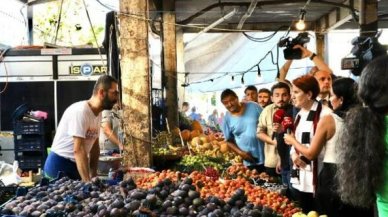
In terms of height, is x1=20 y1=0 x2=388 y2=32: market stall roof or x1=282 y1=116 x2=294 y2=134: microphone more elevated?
x1=20 y1=0 x2=388 y2=32: market stall roof

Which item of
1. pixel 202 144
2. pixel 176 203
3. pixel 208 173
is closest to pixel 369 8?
pixel 202 144

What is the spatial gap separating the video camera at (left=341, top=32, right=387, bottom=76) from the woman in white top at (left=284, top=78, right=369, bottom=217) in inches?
78.9

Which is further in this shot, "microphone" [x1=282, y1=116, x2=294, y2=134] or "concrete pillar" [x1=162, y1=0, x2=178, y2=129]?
"concrete pillar" [x1=162, y1=0, x2=178, y2=129]

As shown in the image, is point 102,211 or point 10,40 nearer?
point 102,211

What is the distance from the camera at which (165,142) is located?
365 inches

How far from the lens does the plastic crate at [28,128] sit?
390 inches

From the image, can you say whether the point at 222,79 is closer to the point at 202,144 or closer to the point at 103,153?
the point at 202,144

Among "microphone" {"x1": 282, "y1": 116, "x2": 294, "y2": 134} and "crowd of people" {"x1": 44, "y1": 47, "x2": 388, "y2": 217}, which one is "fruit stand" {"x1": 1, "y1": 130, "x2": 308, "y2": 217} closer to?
"crowd of people" {"x1": 44, "y1": 47, "x2": 388, "y2": 217}

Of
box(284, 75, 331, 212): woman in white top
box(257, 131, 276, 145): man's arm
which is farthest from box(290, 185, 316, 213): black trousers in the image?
box(257, 131, 276, 145): man's arm

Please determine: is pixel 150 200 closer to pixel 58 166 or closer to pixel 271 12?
pixel 58 166

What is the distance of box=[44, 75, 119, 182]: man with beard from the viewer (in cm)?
507

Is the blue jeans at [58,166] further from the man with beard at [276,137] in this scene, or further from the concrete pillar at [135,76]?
the man with beard at [276,137]

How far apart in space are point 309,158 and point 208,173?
5.48ft

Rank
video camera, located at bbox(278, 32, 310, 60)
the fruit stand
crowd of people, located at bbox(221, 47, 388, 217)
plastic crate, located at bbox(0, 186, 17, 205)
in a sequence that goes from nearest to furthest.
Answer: crowd of people, located at bbox(221, 47, 388, 217), the fruit stand, plastic crate, located at bbox(0, 186, 17, 205), video camera, located at bbox(278, 32, 310, 60)
